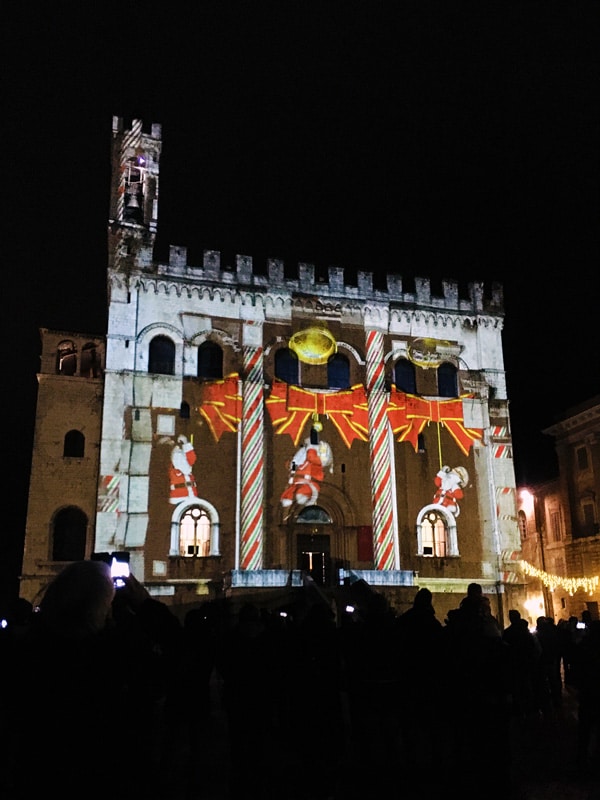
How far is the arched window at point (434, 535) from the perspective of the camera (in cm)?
→ 3225

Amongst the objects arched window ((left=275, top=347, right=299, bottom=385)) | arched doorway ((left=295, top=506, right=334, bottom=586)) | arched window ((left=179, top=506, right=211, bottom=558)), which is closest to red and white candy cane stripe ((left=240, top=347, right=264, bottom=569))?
arched window ((left=275, top=347, right=299, bottom=385))

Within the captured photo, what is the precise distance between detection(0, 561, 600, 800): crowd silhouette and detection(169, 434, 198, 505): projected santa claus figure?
19420 mm

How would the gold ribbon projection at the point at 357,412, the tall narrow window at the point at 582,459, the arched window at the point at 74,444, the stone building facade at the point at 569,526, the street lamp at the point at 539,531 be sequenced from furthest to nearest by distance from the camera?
1. the street lamp at the point at 539,531
2. the tall narrow window at the point at 582,459
3. the stone building facade at the point at 569,526
4. the gold ribbon projection at the point at 357,412
5. the arched window at the point at 74,444

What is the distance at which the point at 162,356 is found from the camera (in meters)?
31.4

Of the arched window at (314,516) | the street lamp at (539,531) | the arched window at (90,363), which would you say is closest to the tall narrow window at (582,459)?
the street lamp at (539,531)

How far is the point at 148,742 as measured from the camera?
26.4 feet

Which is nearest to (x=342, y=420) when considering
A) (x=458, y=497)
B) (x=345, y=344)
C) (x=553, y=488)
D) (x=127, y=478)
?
(x=345, y=344)

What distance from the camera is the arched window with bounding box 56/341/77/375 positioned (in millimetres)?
31391

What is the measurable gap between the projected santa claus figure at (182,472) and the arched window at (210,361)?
309 centimetres

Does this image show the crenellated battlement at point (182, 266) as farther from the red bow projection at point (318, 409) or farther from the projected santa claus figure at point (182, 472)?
the projected santa claus figure at point (182, 472)

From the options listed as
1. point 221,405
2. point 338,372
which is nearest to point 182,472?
point 221,405

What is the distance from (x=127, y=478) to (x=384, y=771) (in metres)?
22.1

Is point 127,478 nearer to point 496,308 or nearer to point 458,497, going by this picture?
point 458,497

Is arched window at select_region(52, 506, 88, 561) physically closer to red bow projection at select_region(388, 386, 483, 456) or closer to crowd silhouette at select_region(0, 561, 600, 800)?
red bow projection at select_region(388, 386, 483, 456)
